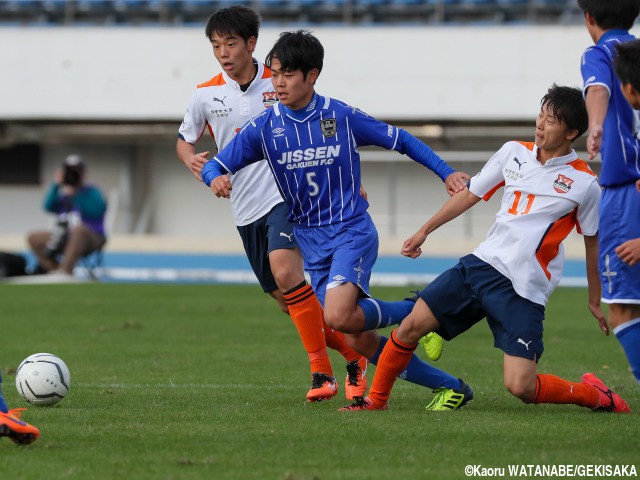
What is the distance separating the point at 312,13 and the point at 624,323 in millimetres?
20957

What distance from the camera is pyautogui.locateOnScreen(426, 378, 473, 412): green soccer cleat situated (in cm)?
614

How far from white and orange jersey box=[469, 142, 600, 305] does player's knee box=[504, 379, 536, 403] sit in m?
0.42

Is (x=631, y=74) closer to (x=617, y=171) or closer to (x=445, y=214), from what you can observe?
(x=617, y=171)

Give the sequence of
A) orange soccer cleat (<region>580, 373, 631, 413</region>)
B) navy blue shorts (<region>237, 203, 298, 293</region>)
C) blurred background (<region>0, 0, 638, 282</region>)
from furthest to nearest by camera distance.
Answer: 1. blurred background (<region>0, 0, 638, 282</region>)
2. navy blue shorts (<region>237, 203, 298, 293</region>)
3. orange soccer cleat (<region>580, 373, 631, 413</region>)

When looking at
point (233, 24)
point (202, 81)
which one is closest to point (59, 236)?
point (202, 81)

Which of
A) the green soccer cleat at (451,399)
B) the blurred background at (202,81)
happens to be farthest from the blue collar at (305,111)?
the blurred background at (202,81)

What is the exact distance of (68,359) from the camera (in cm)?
877

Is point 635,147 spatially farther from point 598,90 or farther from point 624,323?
point 624,323

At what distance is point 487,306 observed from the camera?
5.77 metres

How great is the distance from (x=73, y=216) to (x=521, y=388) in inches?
534

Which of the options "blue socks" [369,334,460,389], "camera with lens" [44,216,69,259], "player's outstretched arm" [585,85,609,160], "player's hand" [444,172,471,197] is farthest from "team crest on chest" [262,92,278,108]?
"camera with lens" [44,216,69,259]

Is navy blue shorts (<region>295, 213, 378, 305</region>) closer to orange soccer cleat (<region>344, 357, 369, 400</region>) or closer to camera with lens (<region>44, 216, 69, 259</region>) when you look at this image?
orange soccer cleat (<region>344, 357, 369, 400</region>)

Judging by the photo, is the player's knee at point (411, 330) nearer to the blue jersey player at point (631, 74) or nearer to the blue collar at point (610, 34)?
the blue jersey player at point (631, 74)

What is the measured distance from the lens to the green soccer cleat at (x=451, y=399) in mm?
6145
